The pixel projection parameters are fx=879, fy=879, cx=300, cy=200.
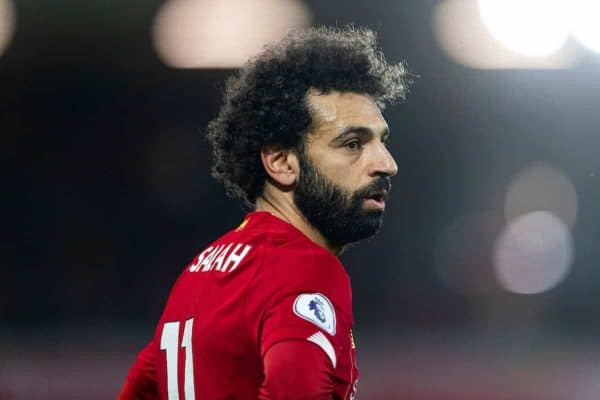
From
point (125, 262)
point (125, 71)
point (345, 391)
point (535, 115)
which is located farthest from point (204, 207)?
point (345, 391)

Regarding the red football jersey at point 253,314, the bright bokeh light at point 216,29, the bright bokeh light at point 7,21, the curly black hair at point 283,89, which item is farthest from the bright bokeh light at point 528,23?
the red football jersey at point 253,314

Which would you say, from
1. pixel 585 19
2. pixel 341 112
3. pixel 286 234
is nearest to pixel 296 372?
pixel 286 234

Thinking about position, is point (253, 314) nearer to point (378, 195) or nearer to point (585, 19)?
point (378, 195)

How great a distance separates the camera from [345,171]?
56.2 inches

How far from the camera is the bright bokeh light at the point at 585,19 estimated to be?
5.58 m

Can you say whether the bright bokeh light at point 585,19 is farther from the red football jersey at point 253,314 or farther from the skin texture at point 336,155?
the red football jersey at point 253,314

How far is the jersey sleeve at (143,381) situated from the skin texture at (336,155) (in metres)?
0.34

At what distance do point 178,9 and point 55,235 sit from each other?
167cm

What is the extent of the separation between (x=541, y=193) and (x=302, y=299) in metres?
5.31

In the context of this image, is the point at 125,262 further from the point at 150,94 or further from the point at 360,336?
the point at 360,336

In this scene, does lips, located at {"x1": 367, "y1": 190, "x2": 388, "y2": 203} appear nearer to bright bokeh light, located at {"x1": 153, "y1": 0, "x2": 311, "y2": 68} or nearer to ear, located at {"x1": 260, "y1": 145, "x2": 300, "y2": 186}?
ear, located at {"x1": 260, "y1": 145, "x2": 300, "y2": 186}

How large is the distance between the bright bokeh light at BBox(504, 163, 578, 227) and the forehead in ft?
15.6

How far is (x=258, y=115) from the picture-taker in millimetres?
1575

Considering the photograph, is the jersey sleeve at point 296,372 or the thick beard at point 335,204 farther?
the thick beard at point 335,204
